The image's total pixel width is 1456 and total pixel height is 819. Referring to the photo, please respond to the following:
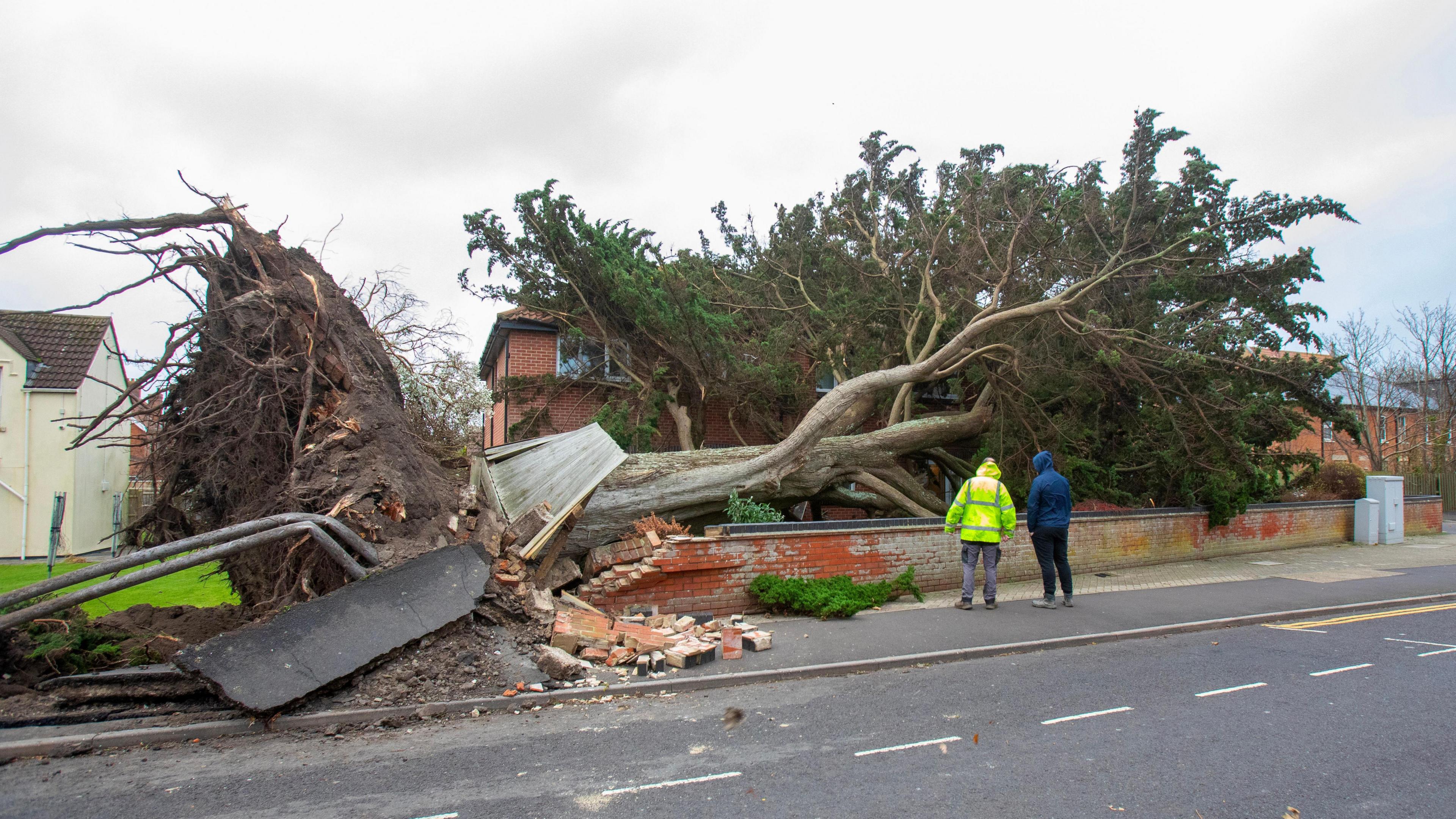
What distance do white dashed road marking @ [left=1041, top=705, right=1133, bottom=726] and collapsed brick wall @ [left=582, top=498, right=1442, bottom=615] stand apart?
3982 millimetres

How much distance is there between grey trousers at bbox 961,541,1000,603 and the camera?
8484 millimetres

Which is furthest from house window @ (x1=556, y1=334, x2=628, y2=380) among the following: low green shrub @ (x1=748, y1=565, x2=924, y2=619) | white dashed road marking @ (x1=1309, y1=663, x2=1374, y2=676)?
white dashed road marking @ (x1=1309, y1=663, x2=1374, y2=676)

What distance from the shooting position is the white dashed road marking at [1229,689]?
17.9 feet

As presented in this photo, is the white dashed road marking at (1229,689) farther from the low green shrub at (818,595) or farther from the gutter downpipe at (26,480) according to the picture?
the gutter downpipe at (26,480)

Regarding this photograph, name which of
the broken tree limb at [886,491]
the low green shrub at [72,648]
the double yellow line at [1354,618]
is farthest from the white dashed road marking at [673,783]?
the broken tree limb at [886,491]

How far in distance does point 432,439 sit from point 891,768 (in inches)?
306

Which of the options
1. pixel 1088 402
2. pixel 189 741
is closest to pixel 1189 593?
pixel 1088 402

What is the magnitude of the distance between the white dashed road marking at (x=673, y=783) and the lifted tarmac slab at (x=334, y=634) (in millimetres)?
2344

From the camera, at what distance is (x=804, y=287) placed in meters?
16.0

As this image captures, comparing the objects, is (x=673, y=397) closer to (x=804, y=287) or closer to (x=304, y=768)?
(x=804, y=287)

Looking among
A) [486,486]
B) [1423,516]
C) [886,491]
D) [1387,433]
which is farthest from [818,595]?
[1387,433]

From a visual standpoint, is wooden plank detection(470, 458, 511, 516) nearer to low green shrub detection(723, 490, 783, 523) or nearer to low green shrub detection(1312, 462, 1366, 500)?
low green shrub detection(723, 490, 783, 523)

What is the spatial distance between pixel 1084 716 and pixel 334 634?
16.8 ft

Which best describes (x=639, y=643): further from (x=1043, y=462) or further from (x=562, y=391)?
(x=562, y=391)
